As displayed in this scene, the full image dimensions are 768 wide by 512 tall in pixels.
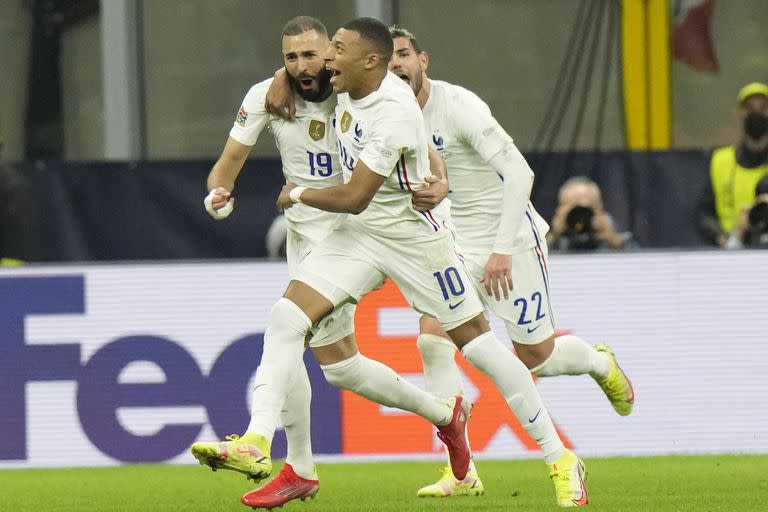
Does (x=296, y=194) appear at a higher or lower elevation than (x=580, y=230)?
higher

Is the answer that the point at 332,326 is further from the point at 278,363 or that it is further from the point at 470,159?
the point at 470,159

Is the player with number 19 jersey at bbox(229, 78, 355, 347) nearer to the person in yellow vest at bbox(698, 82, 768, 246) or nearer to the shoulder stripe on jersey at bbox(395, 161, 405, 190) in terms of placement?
the shoulder stripe on jersey at bbox(395, 161, 405, 190)

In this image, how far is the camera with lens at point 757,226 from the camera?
10.3m

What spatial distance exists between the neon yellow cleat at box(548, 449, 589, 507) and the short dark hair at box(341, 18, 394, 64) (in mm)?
1790

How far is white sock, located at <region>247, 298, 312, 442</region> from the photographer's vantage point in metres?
6.71

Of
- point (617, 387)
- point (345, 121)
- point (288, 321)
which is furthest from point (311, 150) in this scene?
point (617, 387)

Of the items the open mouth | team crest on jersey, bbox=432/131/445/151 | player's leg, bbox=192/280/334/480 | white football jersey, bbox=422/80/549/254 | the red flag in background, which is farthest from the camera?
the red flag in background

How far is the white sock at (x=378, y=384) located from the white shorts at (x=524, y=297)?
0.74m

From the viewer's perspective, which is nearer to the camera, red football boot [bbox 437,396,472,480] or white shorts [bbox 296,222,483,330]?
white shorts [bbox 296,222,483,330]

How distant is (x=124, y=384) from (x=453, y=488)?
2.82 m

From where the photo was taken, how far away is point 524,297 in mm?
7957

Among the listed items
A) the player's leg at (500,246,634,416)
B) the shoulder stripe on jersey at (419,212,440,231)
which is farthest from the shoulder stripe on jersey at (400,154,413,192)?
the player's leg at (500,246,634,416)

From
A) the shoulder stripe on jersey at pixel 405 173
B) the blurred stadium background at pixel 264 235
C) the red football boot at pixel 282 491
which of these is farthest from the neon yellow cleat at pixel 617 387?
the shoulder stripe on jersey at pixel 405 173

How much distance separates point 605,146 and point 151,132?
387cm
